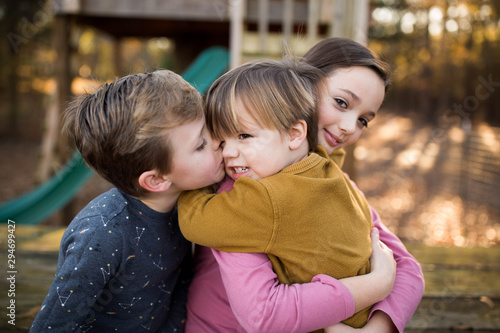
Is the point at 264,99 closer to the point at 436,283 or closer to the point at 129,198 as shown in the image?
the point at 129,198

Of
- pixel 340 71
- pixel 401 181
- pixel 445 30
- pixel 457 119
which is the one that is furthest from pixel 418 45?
pixel 340 71

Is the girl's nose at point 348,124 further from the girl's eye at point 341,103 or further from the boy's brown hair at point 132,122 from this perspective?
the boy's brown hair at point 132,122

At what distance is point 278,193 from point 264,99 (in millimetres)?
285

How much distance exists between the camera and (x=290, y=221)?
1.07 meters

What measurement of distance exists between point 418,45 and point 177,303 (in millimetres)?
14167

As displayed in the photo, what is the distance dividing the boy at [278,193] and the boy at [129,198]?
0.29 feet

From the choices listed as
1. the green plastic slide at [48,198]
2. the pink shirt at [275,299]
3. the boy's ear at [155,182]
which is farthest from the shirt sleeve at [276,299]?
the green plastic slide at [48,198]

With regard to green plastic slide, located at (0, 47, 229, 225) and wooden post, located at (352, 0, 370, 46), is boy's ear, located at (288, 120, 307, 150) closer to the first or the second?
wooden post, located at (352, 0, 370, 46)

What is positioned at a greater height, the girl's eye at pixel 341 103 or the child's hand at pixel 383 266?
the girl's eye at pixel 341 103

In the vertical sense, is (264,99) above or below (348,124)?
above

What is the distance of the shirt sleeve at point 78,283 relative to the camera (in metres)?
1.10

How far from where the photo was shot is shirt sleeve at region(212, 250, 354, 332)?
105 centimetres

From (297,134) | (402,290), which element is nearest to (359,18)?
(297,134)

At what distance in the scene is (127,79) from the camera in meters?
1.17
